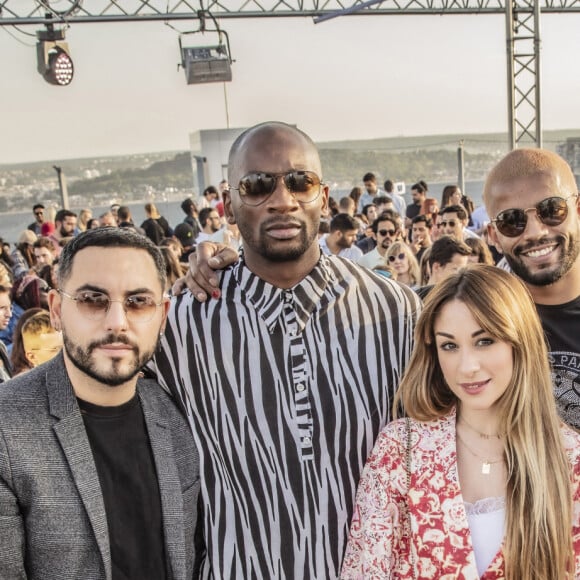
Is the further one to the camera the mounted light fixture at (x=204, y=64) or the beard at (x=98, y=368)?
the mounted light fixture at (x=204, y=64)

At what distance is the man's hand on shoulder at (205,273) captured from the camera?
2115 millimetres

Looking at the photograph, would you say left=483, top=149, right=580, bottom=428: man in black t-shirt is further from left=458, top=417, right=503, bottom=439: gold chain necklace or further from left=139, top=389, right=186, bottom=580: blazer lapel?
left=139, top=389, right=186, bottom=580: blazer lapel

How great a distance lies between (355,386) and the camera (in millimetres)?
2051

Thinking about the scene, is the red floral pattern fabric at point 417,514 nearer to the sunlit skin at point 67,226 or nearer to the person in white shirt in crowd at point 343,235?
the person in white shirt in crowd at point 343,235

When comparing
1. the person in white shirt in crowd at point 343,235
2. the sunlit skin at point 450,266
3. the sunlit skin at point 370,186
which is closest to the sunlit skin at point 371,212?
the sunlit skin at point 370,186

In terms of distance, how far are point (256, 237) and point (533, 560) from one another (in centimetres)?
121

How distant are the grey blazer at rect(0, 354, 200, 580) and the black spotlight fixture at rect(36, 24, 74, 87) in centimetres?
894

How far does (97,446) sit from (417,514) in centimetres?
93

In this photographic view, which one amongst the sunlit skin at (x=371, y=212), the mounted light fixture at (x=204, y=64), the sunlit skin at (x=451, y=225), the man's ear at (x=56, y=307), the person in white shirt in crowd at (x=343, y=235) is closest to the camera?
the man's ear at (x=56, y=307)

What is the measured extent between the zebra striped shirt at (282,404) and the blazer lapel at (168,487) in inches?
5.2

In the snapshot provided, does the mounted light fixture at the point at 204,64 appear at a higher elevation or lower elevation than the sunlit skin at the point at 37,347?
higher

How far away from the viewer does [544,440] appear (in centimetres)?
188

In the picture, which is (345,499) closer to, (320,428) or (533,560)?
(320,428)

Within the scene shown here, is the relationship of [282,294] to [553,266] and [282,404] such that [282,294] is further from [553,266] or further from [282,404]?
[553,266]
